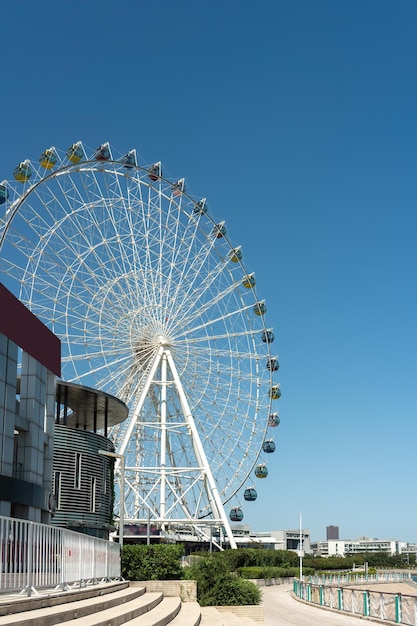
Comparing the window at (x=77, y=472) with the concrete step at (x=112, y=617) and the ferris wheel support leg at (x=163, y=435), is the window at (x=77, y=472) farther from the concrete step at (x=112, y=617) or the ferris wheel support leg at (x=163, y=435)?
the concrete step at (x=112, y=617)

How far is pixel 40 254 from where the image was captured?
1673 inches

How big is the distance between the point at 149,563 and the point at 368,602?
8.75m

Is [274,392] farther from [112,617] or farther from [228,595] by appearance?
[112,617]

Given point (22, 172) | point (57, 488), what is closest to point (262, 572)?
point (57, 488)

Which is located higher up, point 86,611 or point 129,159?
point 129,159

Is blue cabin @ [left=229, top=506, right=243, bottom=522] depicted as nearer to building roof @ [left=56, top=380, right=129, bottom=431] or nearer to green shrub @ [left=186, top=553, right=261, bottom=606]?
building roof @ [left=56, top=380, right=129, bottom=431]

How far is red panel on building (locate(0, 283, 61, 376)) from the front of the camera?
2286 centimetres

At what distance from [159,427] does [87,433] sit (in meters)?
17.0

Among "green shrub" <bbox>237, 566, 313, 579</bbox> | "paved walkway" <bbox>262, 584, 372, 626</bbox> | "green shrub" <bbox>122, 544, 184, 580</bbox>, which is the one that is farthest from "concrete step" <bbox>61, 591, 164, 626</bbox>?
"green shrub" <bbox>237, 566, 313, 579</bbox>

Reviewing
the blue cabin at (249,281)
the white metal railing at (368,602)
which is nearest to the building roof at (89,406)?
the white metal railing at (368,602)

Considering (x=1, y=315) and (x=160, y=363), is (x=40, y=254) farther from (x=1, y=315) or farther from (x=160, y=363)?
(x=1, y=315)

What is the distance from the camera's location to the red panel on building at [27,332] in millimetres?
22859

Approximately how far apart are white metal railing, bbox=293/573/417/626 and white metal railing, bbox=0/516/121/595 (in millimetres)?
13654

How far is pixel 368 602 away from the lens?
30.5m
